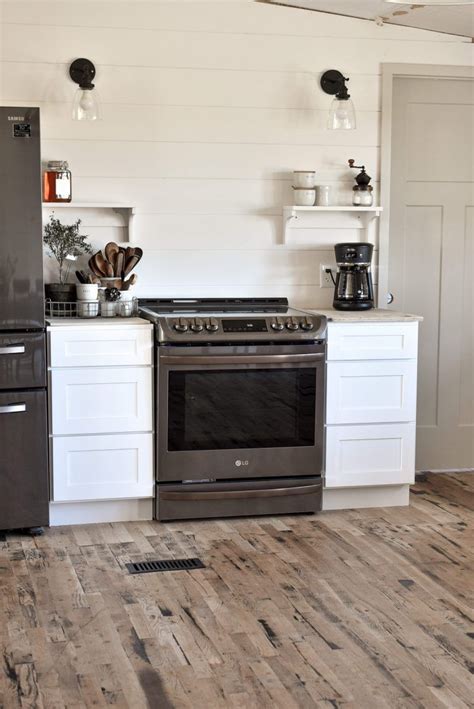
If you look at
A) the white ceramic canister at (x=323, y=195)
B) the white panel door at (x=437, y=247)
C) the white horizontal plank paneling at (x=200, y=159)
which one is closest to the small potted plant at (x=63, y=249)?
the white horizontal plank paneling at (x=200, y=159)

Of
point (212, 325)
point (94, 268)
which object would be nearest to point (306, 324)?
point (212, 325)

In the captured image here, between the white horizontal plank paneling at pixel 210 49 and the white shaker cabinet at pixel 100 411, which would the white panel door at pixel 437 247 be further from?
the white shaker cabinet at pixel 100 411

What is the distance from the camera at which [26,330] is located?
4109 millimetres

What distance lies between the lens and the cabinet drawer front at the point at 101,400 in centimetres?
421

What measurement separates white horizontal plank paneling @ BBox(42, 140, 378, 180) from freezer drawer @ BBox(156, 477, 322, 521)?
1425mm

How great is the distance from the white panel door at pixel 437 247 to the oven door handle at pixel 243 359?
96cm

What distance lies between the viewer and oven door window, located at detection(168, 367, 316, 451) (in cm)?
432

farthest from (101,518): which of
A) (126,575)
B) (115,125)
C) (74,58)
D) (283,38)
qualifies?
(283,38)

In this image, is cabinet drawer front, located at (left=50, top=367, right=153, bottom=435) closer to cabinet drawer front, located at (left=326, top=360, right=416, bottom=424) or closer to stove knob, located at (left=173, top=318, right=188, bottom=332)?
stove knob, located at (left=173, top=318, right=188, bottom=332)

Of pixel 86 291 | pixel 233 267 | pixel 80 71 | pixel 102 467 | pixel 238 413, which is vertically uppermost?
pixel 80 71

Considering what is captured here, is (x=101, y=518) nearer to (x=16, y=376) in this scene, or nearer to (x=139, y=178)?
(x=16, y=376)

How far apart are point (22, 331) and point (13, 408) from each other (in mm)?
320

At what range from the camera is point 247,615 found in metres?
3.32

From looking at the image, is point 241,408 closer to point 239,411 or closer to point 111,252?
point 239,411
